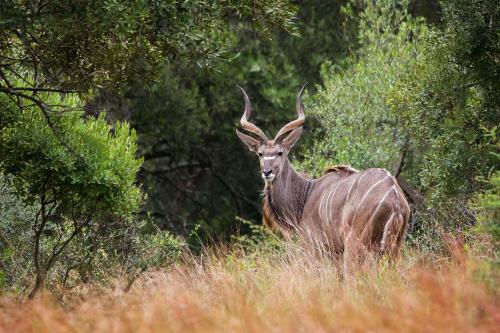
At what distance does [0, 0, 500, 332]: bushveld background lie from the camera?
5.84 metres

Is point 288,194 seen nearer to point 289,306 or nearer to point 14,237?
point 14,237

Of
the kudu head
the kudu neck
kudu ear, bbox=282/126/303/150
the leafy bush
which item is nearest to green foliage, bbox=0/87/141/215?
the leafy bush

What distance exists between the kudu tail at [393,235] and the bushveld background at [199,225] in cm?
28

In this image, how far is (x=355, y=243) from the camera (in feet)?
28.3

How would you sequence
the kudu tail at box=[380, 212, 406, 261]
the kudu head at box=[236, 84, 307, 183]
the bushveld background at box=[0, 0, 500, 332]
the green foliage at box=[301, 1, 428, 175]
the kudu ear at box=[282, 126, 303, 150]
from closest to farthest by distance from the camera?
the bushveld background at box=[0, 0, 500, 332]
the kudu tail at box=[380, 212, 406, 261]
the kudu head at box=[236, 84, 307, 183]
the kudu ear at box=[282, 126, 303, 150]
the green foliage at box=[301, 1, 428, 175]

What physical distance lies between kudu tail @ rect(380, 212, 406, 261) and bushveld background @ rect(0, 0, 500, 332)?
28cm

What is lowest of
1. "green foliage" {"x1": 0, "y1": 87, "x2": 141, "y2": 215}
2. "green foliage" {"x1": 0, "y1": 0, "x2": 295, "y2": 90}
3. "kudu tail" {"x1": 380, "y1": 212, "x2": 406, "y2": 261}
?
"kudu tail" {"x1": 380, "y1": 212, "x2": 406, "y2": 261}

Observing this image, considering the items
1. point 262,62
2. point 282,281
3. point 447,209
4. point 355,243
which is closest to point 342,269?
point 355,243

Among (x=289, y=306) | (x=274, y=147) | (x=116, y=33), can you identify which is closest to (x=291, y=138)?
(x=274, y=147)

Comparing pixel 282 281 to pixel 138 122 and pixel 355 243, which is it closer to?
pixel 355 243

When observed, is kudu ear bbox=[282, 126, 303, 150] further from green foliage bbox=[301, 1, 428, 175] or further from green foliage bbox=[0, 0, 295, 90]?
green foliage bbox=[0, 0, 295, 90]

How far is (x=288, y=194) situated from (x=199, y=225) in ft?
5.08

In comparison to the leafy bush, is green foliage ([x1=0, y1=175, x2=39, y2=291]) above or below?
below

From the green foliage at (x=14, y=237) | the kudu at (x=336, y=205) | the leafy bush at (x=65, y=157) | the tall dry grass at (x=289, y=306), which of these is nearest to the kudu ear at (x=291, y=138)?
the kudu at (x=336, y=205)
